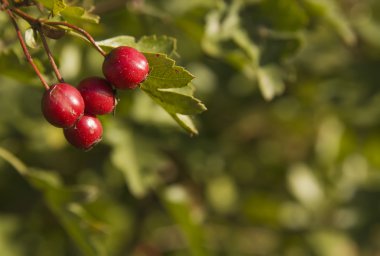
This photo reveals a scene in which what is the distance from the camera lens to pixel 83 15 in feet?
6.11

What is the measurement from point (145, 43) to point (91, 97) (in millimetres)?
282

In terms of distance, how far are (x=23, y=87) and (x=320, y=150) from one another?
1563 mm

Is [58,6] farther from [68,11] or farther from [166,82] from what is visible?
[166,82]

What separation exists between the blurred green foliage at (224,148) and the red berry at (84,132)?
83 centimetres

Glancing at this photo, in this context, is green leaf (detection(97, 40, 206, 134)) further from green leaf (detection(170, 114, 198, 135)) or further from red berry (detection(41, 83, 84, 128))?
red berry (detection(41, 83, 84, 128))

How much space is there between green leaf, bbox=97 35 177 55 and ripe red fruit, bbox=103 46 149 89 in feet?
0.28

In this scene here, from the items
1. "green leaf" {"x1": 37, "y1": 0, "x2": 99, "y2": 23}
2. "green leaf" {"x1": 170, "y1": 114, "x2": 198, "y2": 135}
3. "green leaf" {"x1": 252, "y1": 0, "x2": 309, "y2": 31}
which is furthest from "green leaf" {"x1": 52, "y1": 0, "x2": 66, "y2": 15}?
"green leaf" {"x1": 252, "y1": 0, "x2": 309, "y2": 31}

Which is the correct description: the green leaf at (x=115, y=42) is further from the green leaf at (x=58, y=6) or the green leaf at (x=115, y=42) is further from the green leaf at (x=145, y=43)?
the green leaf at (x=58, y=6)

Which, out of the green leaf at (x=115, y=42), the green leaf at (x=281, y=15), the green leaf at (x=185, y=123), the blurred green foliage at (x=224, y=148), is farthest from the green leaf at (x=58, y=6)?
the green leaf at (x=281, y=15)

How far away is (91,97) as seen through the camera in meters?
1.73

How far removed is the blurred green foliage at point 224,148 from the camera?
8.92ft

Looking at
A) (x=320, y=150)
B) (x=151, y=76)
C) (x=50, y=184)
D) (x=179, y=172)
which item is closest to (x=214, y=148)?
(x=179, y=172)

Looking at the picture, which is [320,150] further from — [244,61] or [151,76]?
[151,76]

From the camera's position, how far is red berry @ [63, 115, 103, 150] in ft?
5.63
